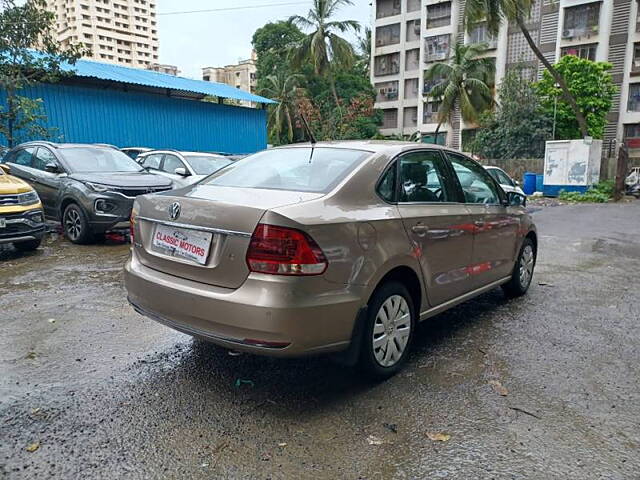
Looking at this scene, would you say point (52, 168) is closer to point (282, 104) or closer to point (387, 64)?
point (282, 104)

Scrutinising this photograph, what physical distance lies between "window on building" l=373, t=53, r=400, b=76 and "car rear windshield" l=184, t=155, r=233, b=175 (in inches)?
1517

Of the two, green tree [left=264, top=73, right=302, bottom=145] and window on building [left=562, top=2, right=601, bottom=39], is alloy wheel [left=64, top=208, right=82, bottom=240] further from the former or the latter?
window on building [left=562, top=2, right=601, bottom=39]

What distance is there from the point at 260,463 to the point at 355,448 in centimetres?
49

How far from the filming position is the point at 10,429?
267cm

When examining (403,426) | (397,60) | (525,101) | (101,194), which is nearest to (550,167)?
(525,101)

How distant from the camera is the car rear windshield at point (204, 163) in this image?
9.95 m

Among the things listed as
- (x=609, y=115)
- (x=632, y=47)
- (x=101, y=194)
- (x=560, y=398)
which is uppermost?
(x=632, y=47)

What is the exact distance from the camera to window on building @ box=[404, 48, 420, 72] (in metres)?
43.9

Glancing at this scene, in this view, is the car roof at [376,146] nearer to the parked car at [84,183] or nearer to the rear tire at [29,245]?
the parked car at [84,183]

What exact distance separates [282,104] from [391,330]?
3439 centimetres

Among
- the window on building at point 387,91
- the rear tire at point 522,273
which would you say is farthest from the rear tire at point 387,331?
the window on building at point 387,91

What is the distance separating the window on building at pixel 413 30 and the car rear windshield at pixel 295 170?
44.2 m

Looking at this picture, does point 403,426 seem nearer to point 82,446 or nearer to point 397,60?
point 82,446

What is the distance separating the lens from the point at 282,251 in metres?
2.68
